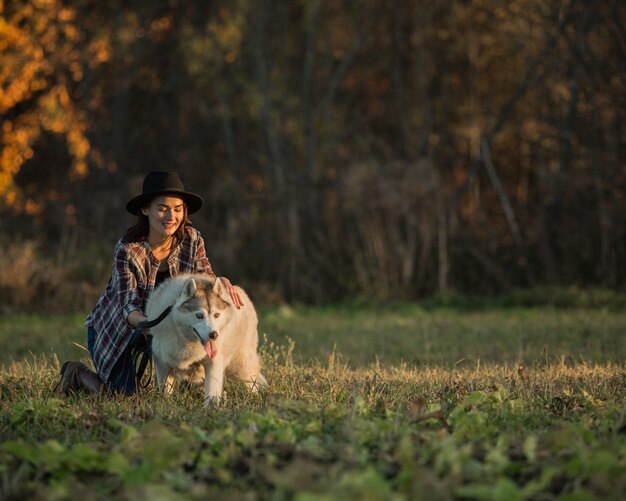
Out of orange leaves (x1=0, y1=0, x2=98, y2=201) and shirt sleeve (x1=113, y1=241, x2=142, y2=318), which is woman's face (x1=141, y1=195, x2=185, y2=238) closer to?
shirt sleeve (x1=113, y1=241, x2=142, y2=318)

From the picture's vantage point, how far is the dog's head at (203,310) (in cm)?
511

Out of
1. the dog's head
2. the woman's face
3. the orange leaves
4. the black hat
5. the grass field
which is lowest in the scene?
the grass field

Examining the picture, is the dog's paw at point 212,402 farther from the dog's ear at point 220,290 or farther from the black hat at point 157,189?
the black hat at point 157,189

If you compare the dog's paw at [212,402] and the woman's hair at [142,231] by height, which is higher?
the woman's hair at [142,231]

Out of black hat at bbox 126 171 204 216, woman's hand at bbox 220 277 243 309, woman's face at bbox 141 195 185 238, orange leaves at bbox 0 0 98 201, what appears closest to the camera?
woman's hand at bbox 220 277 243 309

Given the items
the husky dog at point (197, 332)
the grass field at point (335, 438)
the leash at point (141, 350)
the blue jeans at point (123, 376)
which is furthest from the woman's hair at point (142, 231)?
the grass field at point (335, 438)

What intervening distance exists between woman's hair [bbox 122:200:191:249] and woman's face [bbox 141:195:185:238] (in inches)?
4.9

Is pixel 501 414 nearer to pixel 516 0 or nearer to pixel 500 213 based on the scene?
pixel 500 213

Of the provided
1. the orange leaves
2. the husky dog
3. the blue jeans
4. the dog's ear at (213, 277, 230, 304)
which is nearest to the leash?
the blue jeans

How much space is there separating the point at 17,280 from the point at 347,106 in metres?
12.0

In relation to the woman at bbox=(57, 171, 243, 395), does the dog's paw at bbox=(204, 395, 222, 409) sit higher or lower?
lower

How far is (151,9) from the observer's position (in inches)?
770

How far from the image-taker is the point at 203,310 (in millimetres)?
5109

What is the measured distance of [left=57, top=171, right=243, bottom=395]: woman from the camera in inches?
227
